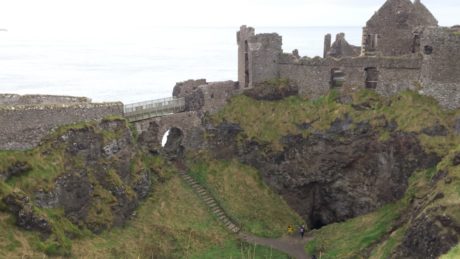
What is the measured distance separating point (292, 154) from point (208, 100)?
8.28 meters

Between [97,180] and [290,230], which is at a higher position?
[97,180]

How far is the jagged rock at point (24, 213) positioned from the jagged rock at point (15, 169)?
1.55 m

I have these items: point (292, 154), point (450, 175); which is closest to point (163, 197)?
point (292, 154)

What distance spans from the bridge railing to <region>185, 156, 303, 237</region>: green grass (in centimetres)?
449

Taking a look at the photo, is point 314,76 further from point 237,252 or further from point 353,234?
point 237,252

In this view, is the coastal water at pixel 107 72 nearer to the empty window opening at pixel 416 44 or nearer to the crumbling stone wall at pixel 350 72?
the crumbling stone wall at pixel 350 72

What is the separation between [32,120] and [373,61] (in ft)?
83.4

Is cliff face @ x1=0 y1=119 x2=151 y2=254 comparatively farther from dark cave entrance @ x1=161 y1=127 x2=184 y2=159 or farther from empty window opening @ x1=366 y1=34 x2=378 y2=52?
empty window opening @ x1=366 y1=34 x2=378 y2=52

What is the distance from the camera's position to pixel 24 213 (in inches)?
1074

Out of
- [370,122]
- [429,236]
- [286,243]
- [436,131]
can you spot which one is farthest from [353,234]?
[436,131]

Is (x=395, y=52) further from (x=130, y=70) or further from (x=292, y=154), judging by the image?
(x=130, y=70)

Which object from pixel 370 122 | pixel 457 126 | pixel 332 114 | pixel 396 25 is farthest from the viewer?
pixel 396 25

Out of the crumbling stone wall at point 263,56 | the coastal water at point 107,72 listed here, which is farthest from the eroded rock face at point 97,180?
the coastal water at point 107,72

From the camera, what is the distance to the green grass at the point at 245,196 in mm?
36125
